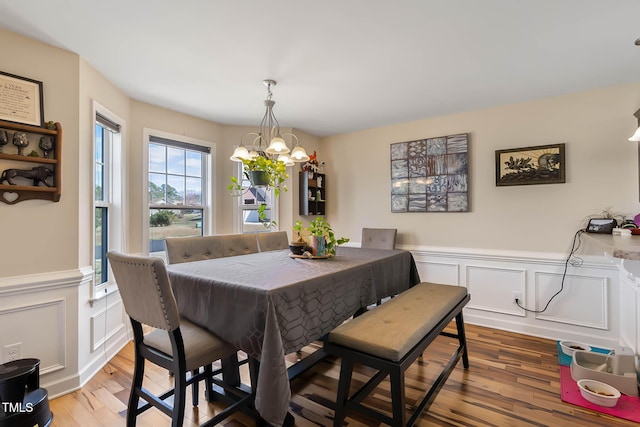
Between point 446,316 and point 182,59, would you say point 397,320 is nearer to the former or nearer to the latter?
point 446,316

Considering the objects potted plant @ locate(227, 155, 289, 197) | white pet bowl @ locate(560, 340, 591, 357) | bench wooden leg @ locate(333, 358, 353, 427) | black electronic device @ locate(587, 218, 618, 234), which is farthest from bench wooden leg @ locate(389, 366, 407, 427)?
black electronic device @ locate(587, 218, 618, 234)

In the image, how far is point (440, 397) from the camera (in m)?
2.09

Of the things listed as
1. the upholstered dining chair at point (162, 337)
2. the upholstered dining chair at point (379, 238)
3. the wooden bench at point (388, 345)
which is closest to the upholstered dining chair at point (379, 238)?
the upholstered dining chair at point (379, 238)

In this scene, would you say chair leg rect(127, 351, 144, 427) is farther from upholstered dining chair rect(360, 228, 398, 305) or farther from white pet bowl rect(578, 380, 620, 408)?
upholstered dining chair rect(360, 228, 398, 305)

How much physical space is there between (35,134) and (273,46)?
173 cm

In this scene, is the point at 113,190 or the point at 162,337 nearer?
the point at 162,337

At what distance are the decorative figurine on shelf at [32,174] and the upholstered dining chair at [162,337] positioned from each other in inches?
40.2

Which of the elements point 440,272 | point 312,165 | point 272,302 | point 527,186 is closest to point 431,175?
point 527,186

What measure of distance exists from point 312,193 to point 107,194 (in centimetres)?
245

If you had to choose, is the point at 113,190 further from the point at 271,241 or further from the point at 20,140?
the point at 271,241

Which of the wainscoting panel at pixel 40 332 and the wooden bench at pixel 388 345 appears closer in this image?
the wooden bench at pixel 388 345

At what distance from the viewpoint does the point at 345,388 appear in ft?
5.30

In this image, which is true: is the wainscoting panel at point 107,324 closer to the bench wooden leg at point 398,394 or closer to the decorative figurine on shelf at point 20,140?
the decorative figurine on shelf at point 20,140

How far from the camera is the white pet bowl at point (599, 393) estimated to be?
195 cm
